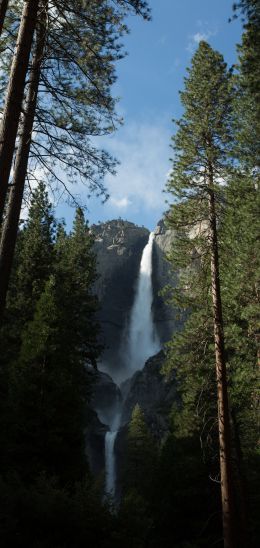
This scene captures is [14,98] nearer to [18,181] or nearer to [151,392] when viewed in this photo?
[18,181]

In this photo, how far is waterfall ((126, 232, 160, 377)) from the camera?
6781cm

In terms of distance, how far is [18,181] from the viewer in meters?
7.88

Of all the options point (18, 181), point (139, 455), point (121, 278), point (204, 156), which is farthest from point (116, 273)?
point (18, 181)

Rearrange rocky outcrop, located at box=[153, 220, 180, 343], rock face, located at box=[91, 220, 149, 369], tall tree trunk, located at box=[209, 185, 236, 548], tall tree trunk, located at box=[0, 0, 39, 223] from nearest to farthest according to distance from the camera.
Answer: tall tree trunk, located at box=[0, 0, 39, 223] < tall tree trunk, located at box=[209, 185, 236, 548] < rocky outcrop, located at box=[153, 220, 180, 343] < rock face, located at box=[91, 220, 149, 369]

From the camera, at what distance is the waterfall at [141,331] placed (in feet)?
222

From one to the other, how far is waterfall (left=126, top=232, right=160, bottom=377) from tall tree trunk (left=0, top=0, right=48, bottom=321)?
198ft

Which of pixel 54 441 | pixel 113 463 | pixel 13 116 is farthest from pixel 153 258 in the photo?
pixel 13 116

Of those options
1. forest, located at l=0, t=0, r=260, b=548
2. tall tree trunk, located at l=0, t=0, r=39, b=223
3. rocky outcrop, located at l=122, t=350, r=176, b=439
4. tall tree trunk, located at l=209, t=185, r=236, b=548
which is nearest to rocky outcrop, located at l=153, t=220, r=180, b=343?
rocky outcrop, located at l=122, t=350, r=176, b=439

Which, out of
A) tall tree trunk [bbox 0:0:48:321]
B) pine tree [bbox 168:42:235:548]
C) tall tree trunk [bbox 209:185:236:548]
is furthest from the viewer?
pine tree [bbox 168:42:235:548]

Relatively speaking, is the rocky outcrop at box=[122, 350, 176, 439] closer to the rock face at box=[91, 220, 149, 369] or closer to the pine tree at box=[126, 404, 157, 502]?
the pine tree at box=[126, 404, 157, 502]

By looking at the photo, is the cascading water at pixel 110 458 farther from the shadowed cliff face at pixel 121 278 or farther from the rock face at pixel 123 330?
the shadowed cliff face at pixel 121 278

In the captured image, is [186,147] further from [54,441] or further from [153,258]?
[153,258]

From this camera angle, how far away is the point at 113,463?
46.6 meters

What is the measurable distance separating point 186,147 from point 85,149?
5243 mm
